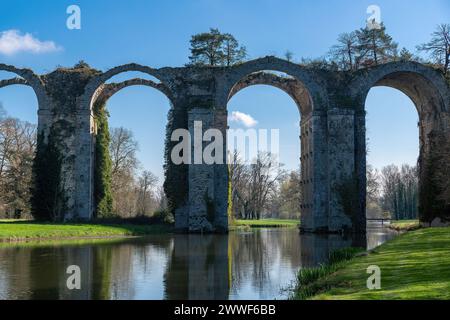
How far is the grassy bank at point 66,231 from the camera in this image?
76.1ft

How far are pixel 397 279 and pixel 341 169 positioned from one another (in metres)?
24.1

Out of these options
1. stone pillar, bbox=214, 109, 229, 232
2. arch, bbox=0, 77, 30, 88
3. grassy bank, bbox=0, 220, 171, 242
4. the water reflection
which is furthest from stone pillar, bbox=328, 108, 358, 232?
arch, bbox=0, 77, 30, 88

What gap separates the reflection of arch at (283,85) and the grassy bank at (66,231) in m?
10.3

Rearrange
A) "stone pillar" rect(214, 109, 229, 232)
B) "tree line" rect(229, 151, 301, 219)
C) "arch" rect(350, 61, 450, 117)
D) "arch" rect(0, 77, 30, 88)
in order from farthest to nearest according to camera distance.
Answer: "tree line" rect(229, 151, 301, 219) → "arch" rect(0, 77, 30, 88) → "arch" rect(350, 61, 450, 117) → "stone pillar" rect(214, 109, 229, 232)

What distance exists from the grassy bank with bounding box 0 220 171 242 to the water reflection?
3.78m

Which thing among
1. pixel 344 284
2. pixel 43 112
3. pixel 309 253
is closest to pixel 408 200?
pixel 43 112

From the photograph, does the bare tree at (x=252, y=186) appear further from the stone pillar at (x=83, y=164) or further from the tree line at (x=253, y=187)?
the stone pillar at (x=83, y=164)

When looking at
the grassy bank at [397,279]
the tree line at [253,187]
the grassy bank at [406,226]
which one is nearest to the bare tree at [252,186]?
the tree line at [253,187]

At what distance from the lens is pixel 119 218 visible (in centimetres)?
3453

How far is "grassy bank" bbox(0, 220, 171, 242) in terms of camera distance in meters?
23.2

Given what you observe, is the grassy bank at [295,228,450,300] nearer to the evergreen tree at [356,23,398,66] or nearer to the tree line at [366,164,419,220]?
the evergreen tree at [356,23,398,66]

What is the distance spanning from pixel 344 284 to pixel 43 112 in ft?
93.8

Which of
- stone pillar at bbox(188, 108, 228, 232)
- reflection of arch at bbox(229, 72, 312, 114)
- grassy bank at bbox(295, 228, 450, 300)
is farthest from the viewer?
reflection of arch at bbox(229, 72, 312, 114)
